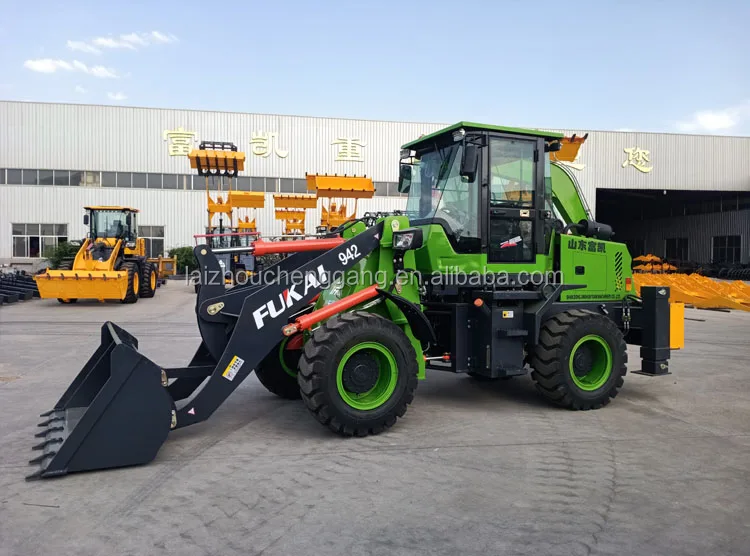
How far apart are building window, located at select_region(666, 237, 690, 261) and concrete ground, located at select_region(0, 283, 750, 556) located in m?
42.6

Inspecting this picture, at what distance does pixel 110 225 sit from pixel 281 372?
51.6 ft

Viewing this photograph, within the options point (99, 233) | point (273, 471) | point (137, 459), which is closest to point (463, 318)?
point (273, 471)

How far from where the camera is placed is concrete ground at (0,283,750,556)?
328cm

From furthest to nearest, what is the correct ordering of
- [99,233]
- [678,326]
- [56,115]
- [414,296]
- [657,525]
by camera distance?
[56,115], [99,233], [678,326], [414,296], [657,525]

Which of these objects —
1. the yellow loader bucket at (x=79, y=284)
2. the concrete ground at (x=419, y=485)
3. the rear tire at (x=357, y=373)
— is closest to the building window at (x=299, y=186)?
the yellow loader bucket at (x=79, y=284)

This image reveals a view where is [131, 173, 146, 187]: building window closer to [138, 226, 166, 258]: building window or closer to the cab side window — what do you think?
[138, 226, 166, 258]: building window

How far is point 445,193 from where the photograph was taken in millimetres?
6078

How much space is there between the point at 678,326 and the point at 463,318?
283 cm

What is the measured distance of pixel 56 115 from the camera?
30594 mm

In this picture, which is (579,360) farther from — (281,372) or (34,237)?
(34,237)

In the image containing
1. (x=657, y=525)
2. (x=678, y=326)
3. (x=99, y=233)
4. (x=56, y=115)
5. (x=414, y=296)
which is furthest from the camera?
(x=56, y=115)

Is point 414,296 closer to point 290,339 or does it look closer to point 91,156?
point 290,339

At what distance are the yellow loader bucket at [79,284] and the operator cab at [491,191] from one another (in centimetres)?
1297

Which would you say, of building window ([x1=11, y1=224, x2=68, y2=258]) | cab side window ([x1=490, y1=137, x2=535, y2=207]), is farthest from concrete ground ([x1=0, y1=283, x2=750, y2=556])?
building window ([x1=11, y1=224, x2=68, y2=258])
